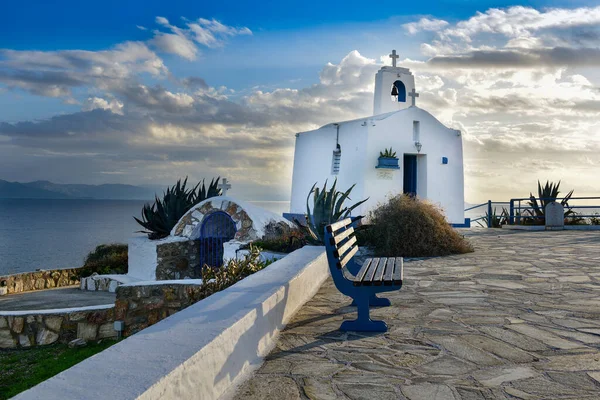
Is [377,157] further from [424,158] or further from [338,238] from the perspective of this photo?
[338,238]

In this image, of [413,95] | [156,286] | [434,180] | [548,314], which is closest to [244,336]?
[548,314]

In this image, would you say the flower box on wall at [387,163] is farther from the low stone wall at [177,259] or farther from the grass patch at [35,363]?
the grass patch at [35,363]

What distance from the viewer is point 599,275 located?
7914 millimetres

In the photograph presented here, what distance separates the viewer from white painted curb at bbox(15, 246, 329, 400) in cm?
230

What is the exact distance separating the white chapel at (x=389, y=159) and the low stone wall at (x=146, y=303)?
910cm

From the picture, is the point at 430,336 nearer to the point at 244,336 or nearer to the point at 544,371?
the point at 544,371

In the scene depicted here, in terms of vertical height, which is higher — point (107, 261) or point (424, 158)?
point (424, 158)

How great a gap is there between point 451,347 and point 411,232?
6.40 meters

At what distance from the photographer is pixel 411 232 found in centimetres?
1055

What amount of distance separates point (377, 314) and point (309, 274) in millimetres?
1071

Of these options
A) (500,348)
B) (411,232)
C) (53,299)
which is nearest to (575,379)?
(500,348)

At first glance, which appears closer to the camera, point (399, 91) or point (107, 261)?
point (107, 261)

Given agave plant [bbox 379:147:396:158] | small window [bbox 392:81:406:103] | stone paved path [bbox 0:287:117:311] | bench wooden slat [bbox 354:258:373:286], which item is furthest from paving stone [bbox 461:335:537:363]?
small window [bbox 392:81:406:103]

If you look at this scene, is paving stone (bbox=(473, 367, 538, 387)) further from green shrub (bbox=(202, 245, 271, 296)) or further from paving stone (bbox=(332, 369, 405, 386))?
green shrub (bbox=(202, 245, 271, 296))
